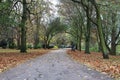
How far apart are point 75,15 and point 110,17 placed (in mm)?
11486

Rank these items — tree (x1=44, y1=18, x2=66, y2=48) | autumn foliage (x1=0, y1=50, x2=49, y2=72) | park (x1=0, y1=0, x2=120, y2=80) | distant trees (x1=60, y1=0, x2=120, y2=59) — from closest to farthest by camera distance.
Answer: park (x1=0, y1=0, x2=120, y2=80) → autumn foliage (x1=0, y1=50, x2=49, y2=72) → distant trees (x1=60, y1=0, x2=120, y2=59) → tree (x1=44, y1=18, x2=66, y2=48)

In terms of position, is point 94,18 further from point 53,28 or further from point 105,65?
point 53,28

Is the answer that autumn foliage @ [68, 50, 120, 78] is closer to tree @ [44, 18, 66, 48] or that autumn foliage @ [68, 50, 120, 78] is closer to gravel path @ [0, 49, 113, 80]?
gravel path @ [0, 49, 113, 80]

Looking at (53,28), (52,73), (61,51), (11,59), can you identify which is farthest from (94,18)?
(52,73)

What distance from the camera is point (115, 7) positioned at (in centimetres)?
2830

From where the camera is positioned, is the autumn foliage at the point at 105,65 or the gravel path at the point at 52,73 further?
the autumn foliage at the point at 105,65

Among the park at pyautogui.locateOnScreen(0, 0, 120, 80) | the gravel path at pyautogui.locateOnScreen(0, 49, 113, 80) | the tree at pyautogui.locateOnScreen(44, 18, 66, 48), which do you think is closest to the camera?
the gravel path at pyautogui.locateOnScreen(0, 49, 113, 80)

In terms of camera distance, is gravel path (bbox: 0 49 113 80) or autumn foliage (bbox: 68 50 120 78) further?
autumn foliage (bbox: 68 50 120 78)

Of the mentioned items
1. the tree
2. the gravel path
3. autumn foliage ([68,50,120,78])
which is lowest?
autumn foliage ([68,50,120,78])

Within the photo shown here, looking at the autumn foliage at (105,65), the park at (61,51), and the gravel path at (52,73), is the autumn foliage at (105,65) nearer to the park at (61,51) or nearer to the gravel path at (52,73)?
the park at (61,51)

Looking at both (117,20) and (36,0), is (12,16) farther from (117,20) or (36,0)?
(117,20)

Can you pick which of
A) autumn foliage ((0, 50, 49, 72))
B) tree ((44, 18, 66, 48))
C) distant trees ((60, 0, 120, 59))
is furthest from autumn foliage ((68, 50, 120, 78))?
tree ((44, 18, 66, 48))

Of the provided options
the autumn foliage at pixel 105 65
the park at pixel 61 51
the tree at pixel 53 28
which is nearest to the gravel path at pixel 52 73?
the park at pixel 61 51

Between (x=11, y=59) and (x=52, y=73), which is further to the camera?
(x=11, y=59)
